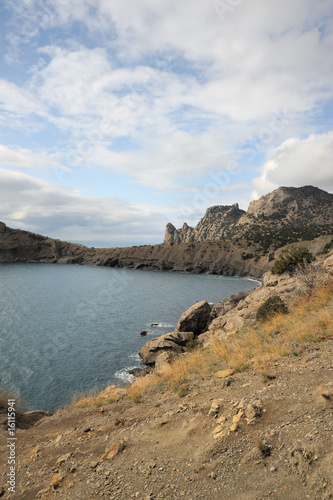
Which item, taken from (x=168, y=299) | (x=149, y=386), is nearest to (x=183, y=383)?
(x=149, y=386)

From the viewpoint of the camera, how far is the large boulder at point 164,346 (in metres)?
23.2

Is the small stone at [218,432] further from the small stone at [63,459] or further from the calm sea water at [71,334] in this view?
the calm sea water at [71,334]

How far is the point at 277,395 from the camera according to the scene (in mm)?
6082

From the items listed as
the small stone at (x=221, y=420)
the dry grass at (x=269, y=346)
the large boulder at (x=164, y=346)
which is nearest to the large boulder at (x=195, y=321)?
the large boulder at (x=164, y=346)

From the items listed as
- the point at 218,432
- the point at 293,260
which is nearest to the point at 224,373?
the point at 218,432

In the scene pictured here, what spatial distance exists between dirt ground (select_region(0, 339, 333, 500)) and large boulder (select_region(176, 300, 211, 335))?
20.0 meters

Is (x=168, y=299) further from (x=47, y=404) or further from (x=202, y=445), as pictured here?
(x=202, y=445)

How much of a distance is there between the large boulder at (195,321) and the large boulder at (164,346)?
2.99 meters

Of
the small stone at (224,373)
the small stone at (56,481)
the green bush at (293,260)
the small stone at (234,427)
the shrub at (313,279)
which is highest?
the green bush at (293,260)

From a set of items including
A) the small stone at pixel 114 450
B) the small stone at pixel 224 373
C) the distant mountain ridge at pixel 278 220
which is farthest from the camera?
the distant mountain ridge at pixel 278 220

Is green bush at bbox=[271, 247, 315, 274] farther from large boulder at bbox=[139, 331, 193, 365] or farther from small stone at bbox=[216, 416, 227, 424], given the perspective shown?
small stone at bbox=[216, 416, 227, 424]

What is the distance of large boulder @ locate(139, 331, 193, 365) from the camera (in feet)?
76.1

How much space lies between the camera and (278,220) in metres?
139

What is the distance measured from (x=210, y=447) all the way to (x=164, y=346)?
1900 cm
